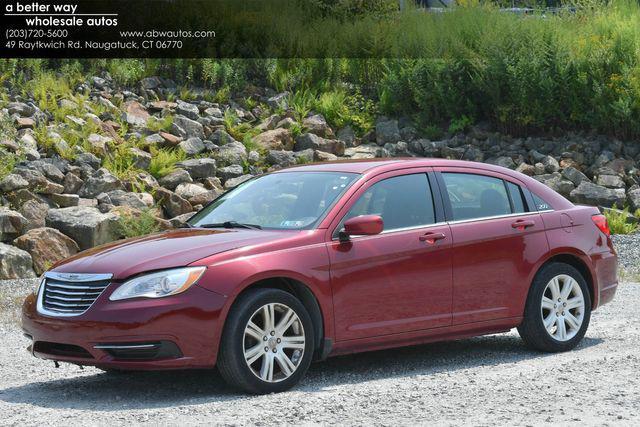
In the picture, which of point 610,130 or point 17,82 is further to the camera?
point 610,130

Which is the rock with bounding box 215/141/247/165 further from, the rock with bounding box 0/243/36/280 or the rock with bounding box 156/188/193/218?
the rock with bounding box 0/243/36/280

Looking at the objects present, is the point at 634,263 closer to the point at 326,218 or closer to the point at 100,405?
the point at 326,218

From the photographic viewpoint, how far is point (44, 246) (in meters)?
14.4

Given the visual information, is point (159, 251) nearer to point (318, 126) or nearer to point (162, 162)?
point (162, 162)

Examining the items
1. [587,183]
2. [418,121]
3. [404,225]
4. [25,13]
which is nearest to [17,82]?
[25,13]

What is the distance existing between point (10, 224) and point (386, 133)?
772cm

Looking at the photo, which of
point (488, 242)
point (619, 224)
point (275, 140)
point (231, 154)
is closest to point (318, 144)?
point (275, 140)

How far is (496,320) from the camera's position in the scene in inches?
350

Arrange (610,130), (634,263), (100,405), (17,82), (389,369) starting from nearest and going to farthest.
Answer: (100,405), (389,369), (634,263), (17,82), (610,130)

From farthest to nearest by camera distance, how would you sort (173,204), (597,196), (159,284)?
1. (597,196)
2. (173,204)
3. (159,284)

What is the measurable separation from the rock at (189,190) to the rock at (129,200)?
67cm

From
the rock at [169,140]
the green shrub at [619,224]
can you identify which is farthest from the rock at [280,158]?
the green shrub at [619,224]

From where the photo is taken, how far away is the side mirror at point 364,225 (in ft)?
→ 25.9

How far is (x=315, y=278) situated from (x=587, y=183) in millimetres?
12133
